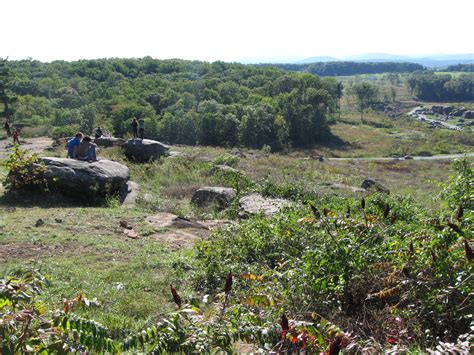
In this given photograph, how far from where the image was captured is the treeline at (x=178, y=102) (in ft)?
185

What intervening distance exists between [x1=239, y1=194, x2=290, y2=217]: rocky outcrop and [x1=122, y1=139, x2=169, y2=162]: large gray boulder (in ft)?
24.5

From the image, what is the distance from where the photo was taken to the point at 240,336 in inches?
141

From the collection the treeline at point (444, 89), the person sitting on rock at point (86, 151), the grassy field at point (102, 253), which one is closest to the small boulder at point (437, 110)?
the treeline at point (444, 89)

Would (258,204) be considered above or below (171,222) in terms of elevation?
below

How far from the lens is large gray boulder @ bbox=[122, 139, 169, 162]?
19405mm

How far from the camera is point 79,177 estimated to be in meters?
12.0

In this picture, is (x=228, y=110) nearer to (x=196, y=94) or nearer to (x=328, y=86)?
(x=196, y=94)

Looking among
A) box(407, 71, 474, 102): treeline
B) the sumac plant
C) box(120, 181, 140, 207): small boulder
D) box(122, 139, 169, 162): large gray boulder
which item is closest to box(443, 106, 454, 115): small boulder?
box(407, 71, 474, 102): treeline

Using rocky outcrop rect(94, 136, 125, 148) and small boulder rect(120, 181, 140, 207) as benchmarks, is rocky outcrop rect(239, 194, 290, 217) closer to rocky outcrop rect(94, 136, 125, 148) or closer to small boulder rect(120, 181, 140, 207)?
small boulder rect(120, 181, 140, 207)

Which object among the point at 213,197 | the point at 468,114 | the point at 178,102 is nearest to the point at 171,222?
the point at 213,197

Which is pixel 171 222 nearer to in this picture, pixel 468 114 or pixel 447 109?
pixel 468 114

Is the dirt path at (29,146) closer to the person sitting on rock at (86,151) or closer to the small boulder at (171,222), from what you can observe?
the person sitting on rock at (86,151)

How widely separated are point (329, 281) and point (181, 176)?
11.8 metres

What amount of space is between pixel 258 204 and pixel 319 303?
759cm
